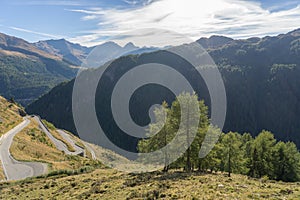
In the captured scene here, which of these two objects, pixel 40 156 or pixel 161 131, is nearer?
pixel 161 131

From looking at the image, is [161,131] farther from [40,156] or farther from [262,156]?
[40,156]

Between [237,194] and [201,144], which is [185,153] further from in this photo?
[237,194]

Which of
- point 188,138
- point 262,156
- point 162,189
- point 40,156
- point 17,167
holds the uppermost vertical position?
point 188,138

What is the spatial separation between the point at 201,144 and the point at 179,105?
24.5 feet

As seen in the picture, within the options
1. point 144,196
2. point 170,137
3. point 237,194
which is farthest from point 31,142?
point 237,194

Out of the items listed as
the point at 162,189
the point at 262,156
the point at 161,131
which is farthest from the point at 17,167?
the point at 262,156

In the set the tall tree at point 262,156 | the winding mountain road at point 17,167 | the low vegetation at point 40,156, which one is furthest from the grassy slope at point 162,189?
the tall tree at point 262,156

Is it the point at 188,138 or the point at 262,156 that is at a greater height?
the point at 188,138

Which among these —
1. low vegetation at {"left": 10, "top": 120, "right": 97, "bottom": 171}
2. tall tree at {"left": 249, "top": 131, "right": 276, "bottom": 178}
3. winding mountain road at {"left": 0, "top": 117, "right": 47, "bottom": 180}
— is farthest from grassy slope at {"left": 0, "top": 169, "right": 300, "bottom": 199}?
tall tree at {"left": 249, "top": 131, "right": 276, "bottom": 178}

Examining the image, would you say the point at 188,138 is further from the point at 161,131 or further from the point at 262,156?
the point at 262,156

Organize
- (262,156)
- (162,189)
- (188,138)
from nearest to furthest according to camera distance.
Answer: (162,189)
(188,138)
(262,156)

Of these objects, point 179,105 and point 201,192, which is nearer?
point 201,192

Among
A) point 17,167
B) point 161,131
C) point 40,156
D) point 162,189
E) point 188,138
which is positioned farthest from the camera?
point 40,156

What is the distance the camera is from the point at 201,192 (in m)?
21.3
